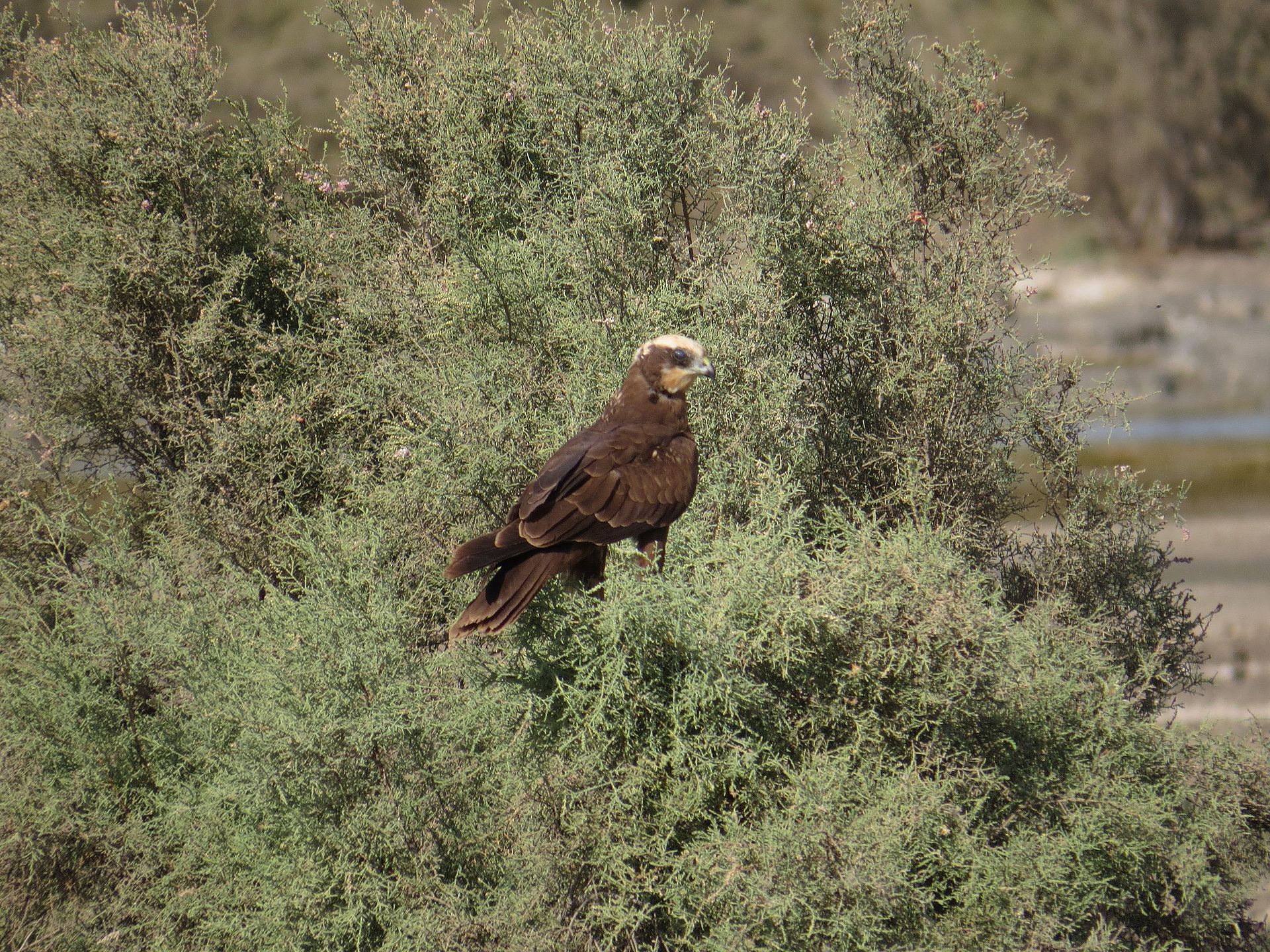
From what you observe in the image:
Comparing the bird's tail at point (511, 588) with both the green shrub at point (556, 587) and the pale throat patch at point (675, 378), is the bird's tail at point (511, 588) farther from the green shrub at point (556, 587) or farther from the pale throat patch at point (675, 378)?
the pale throat patch at point (675, 378)

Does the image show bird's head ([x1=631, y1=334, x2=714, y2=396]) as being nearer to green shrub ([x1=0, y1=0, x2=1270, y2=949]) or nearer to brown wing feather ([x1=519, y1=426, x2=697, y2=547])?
brown wing feather ([x1=519, y1=426, x2=697, y2=547])

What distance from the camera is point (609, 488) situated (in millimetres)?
3711

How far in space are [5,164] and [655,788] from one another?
192 inches

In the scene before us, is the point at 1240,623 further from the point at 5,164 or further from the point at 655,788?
the point at 5,164

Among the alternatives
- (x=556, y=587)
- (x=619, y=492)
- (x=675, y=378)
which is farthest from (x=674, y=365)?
(x=556, y=587)

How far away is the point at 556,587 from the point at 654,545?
0.44 meters

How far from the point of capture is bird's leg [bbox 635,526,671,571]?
387cm

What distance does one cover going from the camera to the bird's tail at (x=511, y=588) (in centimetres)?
328

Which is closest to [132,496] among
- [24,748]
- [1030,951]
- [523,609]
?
[24,748]

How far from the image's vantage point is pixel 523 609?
340 cm

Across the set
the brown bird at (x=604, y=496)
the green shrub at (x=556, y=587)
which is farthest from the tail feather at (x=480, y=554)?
the green shrub at (x=556, y=587)

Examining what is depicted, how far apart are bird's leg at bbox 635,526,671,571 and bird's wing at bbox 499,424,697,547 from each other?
63mm

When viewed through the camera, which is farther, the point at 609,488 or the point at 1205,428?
the point at 1205,428

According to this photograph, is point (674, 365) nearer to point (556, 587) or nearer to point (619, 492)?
point (619, 492)
